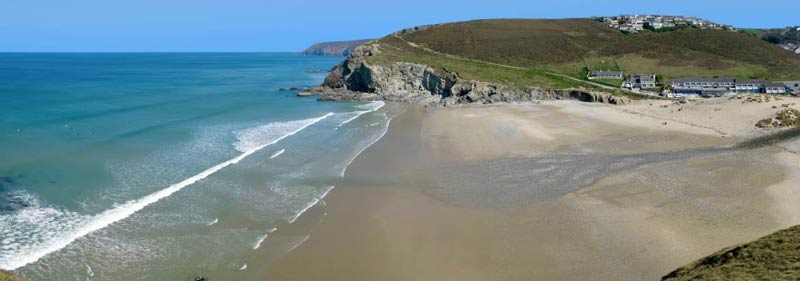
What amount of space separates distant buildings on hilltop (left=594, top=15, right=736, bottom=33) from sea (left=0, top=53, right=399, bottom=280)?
63517mm

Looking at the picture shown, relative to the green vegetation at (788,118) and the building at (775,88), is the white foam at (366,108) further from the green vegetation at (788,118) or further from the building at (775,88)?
the building at (775,88)

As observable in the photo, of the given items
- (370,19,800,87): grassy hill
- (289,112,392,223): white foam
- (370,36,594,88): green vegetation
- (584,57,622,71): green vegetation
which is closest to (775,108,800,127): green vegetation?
(370,36,594,88): green vegetation

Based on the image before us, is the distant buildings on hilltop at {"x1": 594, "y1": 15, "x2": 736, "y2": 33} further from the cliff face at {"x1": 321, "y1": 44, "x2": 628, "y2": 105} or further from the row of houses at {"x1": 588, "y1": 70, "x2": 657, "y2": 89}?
the cliff face at {"x1": 321, "y1": 44, "x2": 628, "y2": 105}

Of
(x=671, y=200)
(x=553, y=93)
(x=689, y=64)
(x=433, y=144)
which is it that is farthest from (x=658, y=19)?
(x=671, y=200)

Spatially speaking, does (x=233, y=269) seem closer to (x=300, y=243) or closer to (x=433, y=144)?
(x=300, y=243)

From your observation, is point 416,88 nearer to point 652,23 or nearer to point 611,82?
point 611,82

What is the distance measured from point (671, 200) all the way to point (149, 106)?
4554 centimetres

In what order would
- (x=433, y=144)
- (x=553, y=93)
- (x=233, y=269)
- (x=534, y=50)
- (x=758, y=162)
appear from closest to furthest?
(x=233, y=269)
(x=758, y=162)
(x=433, y=144)
(x=553, y=93)
(x=534, y=50)

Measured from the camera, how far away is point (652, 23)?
3885 inches

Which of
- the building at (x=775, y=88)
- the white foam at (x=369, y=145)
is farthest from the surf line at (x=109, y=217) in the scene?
the building at (x=775, y=88)

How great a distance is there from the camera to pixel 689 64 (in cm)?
7031

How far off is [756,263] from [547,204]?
34.7 feet

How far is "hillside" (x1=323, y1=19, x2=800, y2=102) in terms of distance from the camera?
62.6 meters

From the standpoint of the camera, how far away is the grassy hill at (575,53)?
219 feet
